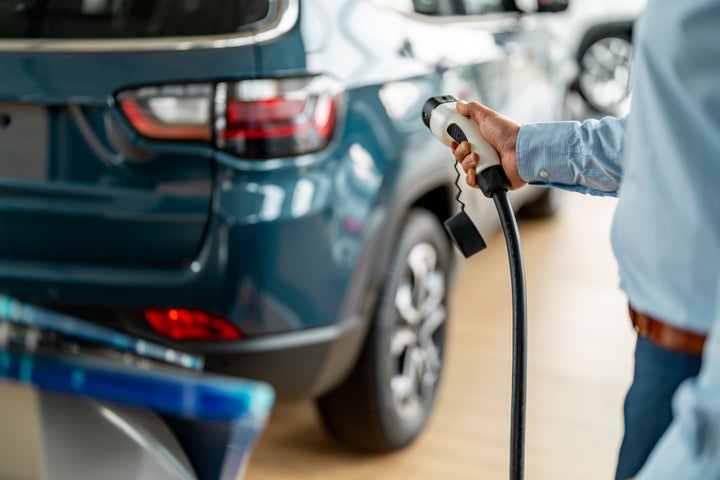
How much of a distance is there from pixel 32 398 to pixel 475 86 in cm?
249

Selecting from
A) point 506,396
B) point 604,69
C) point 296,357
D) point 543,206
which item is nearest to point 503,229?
point 296,357

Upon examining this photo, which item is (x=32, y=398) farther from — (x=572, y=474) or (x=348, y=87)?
(x=572, y=474)

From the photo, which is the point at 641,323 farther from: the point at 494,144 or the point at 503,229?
the point at 494,144

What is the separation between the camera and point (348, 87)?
2.60 metres

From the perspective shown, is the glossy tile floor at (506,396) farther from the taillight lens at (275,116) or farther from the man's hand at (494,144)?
the man's hand at (494,144)

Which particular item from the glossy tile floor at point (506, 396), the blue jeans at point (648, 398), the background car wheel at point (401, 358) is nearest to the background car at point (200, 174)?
the background car wheel at point (401, 358)

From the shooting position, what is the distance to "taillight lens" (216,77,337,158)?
240cm

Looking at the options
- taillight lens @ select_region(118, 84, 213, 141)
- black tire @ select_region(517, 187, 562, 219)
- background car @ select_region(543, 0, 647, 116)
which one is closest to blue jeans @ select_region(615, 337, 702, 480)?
taillight lens @ select_region(118, 84, 213, 141)

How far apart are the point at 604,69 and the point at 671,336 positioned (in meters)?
8.12

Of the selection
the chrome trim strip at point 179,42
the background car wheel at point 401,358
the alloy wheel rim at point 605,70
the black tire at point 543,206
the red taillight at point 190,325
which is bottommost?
the alloy wheel rim at point 605,70

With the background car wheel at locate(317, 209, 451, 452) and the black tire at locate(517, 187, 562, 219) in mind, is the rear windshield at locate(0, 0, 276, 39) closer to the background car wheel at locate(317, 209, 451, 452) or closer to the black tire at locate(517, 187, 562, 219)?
the background car wheel at locate(317, 209, 451, 452)

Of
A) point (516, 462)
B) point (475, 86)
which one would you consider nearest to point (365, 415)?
point (475, 86)

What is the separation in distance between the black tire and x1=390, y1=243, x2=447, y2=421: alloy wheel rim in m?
2.64

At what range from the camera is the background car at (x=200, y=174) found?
241 cm
